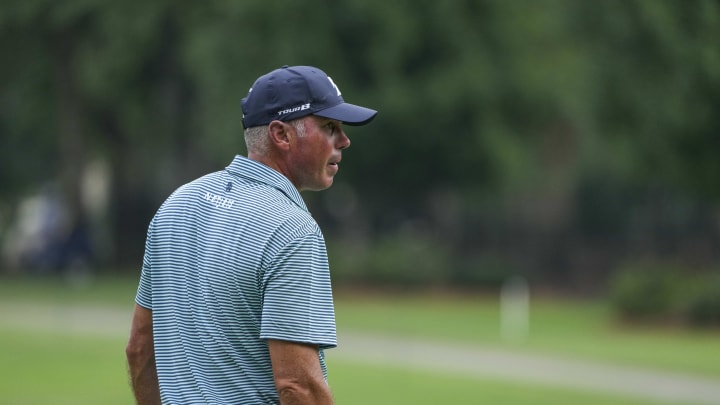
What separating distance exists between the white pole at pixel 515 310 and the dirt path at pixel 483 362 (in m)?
2.45

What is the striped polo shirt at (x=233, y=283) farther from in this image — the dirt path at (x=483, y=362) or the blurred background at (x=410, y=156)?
the blurred background at (x=410, y=156)

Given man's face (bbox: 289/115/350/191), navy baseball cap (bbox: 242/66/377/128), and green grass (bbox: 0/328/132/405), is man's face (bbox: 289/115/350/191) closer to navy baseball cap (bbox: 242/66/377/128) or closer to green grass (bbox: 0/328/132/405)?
navy baseball cap (bbox: 242/66/377/128)

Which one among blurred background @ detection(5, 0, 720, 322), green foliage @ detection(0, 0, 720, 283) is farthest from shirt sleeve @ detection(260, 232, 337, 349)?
blurred background @ detection(5, 0, 720, 322)

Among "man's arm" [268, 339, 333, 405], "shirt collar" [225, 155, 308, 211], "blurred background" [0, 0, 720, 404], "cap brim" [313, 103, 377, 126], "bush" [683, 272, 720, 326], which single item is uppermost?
"blurred background" [0, 0, 720, 404]

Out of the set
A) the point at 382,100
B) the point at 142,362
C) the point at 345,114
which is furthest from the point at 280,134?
the point at 382,100

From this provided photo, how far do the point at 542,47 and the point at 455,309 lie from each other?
26.3 feet

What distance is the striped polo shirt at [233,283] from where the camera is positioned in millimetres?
3721

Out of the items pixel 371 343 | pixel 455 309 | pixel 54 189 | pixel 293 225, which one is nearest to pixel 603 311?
pixel 455 309

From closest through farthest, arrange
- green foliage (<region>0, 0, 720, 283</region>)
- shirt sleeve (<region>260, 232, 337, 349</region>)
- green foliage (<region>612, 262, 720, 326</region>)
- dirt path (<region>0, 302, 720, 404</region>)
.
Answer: shirt sleeve (<region>260, 232, 337, 349</region>)
dirt path (<region>0, 302, 720, 404</region>)
green foliage (<region>612, 262, 720, 326</region>)
green foliage (<region>0, 0, 720, 283</region>)

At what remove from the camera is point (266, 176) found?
4.01 m

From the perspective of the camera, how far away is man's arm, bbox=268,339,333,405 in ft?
12.2

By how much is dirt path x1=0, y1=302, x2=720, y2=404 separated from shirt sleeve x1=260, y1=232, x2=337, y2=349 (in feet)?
38.7

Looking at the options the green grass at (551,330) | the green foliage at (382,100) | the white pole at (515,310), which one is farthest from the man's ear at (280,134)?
the green foliage at (382,100)

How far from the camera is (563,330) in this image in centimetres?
2580
